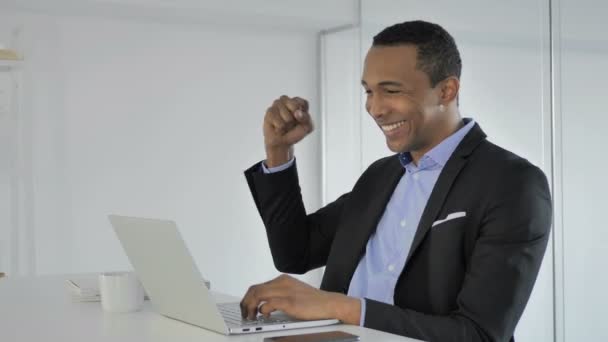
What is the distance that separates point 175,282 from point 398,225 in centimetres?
65

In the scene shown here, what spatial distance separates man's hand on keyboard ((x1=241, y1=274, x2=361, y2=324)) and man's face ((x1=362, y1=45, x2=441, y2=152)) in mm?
495

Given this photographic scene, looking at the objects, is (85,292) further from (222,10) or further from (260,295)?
(222,10)

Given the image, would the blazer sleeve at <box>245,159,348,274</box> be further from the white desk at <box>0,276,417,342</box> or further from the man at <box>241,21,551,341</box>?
the white desk at <box>0,276,417,342</box>

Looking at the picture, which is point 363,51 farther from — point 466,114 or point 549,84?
point 549,84

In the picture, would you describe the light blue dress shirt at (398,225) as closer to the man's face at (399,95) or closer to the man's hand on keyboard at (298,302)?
the man's face at (399,95)

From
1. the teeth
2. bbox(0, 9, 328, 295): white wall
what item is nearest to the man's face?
the teeth

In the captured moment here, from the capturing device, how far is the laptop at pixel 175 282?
147 cm

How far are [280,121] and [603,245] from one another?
2153 millimetres

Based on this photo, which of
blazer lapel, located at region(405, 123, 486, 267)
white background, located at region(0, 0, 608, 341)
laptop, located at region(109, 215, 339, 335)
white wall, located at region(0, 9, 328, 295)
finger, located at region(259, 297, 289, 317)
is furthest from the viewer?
white wall, located at region(0, 9, 328, 295)

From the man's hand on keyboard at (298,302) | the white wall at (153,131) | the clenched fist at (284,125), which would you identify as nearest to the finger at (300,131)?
the clenched fist at (284,125)

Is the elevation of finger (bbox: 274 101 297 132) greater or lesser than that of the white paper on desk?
greater

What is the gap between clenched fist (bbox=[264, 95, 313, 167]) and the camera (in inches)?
78.3

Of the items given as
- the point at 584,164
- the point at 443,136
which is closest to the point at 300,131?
the point at 443,136

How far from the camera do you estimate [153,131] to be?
5074 mm
